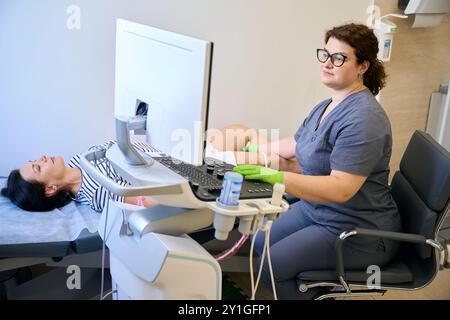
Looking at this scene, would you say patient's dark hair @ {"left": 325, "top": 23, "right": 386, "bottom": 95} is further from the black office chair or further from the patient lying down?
the patient lying down

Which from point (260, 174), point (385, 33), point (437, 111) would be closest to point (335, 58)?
point (260, 174)

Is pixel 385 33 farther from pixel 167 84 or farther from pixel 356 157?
pixel 167 84

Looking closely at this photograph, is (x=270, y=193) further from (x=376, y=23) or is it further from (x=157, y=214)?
(x=376, y=23)

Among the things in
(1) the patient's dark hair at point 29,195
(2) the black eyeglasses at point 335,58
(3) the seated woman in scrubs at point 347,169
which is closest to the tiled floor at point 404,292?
(3) the seated woman in scrubs at point 347,169

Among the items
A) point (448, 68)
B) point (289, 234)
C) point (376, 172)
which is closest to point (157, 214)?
point (289, 234)

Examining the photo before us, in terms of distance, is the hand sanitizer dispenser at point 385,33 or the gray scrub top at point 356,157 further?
the hand sanitizer dispenser at point 385,33

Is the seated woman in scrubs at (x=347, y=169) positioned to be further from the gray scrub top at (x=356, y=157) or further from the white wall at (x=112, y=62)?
the white wall at (x=112, y=62)

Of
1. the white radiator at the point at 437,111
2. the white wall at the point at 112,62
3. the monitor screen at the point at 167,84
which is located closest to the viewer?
the monitor screen at the point at 167,84

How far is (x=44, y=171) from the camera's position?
2119 millimetres

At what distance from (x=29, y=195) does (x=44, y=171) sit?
12cm

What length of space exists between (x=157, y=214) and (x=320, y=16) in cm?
161

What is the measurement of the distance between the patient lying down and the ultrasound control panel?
0.61 m

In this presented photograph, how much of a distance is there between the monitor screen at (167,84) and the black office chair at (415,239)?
0.68 metres

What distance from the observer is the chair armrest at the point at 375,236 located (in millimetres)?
1644
